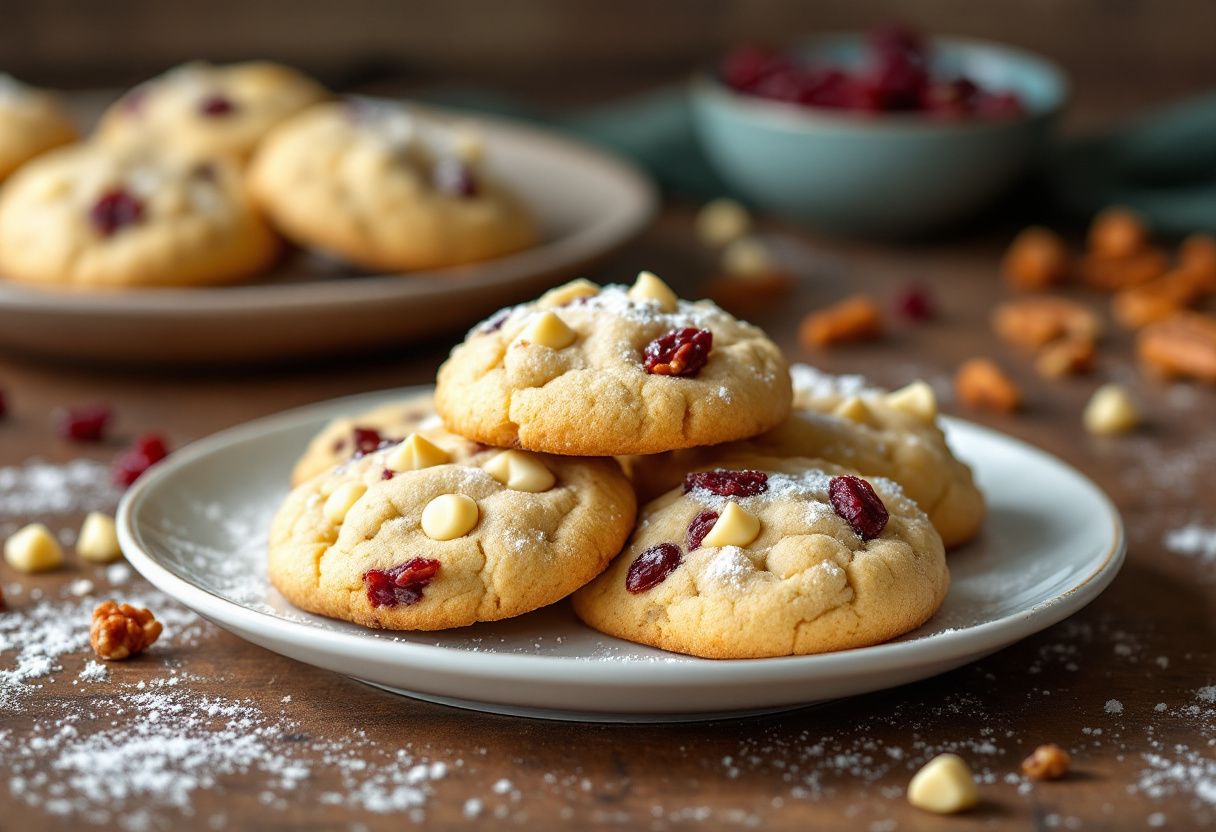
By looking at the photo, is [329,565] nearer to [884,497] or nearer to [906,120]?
[884,497]

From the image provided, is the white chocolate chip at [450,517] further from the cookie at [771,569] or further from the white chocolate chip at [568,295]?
the white chocolate chip at [568,295]

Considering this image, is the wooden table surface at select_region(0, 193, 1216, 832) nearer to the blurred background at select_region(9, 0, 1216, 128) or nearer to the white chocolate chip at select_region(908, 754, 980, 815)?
the white chocolate chip at select_region(908, 754, 980, 815)

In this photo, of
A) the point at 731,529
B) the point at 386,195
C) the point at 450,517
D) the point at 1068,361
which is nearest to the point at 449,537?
the point at 450,517

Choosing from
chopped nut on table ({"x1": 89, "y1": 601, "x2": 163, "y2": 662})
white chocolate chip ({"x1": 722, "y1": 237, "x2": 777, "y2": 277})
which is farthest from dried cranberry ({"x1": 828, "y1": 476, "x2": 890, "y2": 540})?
white chocolate chip ({"x1": 722, "y1": 237, "x2": 777, "y2": 277})

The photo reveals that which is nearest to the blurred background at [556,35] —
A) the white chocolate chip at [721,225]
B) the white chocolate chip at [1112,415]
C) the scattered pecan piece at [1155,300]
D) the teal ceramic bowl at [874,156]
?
the white chocolate chip at [721,225]

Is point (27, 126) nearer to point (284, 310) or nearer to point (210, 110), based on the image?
point (210, 110)
